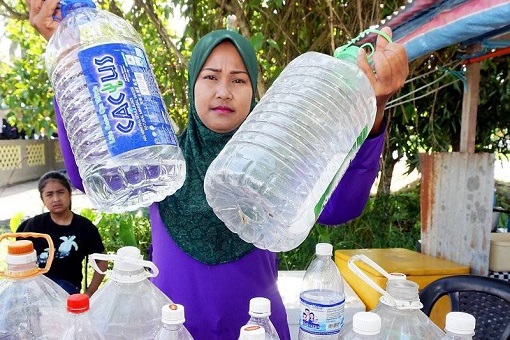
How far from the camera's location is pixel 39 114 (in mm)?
4246

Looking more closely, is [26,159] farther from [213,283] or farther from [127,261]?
[127,261]

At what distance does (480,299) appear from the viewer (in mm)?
1541

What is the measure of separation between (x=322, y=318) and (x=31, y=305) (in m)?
0.69

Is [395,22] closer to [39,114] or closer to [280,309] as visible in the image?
[280,309]

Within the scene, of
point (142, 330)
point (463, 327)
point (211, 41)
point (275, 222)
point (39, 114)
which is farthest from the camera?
point (39, 114)

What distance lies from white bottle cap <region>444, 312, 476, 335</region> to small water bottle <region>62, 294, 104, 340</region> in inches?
25.5

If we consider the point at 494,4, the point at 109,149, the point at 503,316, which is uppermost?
the point at 494,4

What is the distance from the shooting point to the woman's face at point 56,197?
3064 mm

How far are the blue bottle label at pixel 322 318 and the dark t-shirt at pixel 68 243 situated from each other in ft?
7.56

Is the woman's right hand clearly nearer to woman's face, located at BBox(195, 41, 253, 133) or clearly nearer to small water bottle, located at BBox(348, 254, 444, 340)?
woman's face, located at BBox(195, 41, 253, 133)

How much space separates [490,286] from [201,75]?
1188 millimetres

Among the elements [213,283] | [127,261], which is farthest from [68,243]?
[127,261]

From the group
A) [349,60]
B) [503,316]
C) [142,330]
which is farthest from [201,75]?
[503,316]

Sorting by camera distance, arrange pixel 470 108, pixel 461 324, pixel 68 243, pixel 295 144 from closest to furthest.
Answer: pixel 461 324, pixel 295 144, pixel 470 108, pixel 68 243
